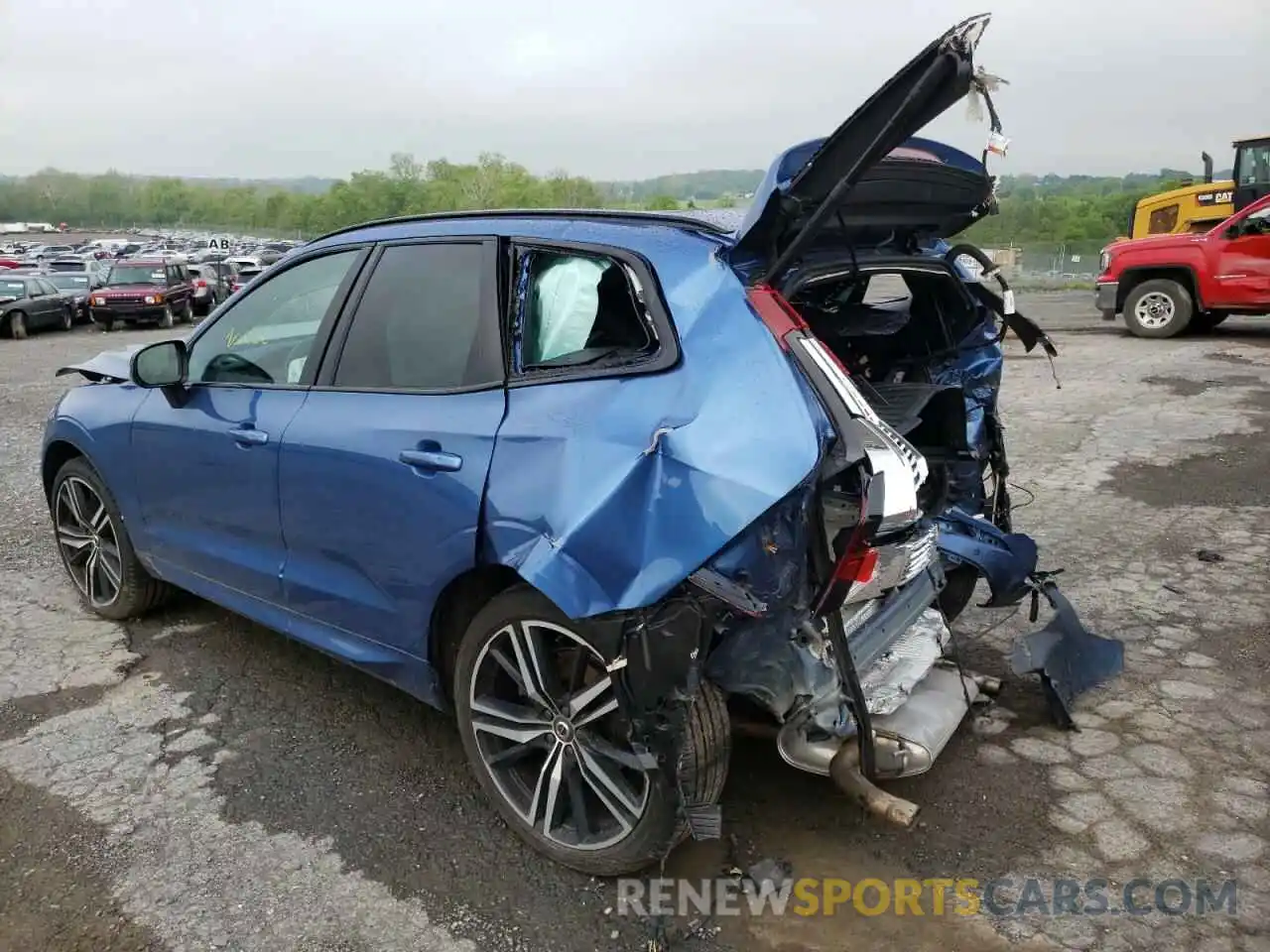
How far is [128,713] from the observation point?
368cm

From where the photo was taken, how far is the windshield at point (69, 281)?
988 inches

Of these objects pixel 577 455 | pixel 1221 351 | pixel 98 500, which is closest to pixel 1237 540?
pixel 577 455

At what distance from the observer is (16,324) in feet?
68.7

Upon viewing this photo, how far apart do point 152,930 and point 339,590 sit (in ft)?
3.58

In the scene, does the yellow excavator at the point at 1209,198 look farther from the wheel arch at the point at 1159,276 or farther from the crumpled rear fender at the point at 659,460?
the crumpled rear fender at the point at 659,460

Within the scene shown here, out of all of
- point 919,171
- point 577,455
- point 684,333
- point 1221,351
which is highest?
point 919,171

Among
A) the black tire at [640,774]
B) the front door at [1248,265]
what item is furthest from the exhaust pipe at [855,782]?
the front door at [1248,265]

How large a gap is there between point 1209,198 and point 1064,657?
688 inches

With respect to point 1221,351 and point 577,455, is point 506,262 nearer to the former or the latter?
point 577,455

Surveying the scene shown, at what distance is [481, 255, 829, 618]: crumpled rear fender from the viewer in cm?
232

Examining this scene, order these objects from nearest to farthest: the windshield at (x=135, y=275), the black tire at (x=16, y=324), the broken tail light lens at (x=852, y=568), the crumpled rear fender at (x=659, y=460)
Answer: the crumpled rear fender at (x=659, y=460)
the broken tail light lens at (x=852, y=568)
the black tire at (x=16, y=324)
the windshield at (x=135, y=275)

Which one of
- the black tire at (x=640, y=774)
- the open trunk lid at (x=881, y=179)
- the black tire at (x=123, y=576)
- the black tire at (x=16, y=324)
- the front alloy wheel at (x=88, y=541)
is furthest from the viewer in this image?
the black tire at (x=16, y=324)

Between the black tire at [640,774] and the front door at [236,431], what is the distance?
3.35 feet

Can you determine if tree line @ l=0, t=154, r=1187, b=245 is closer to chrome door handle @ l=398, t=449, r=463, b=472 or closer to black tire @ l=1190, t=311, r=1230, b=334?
black tire @ l=1190, t=311, r=1230, b=334
